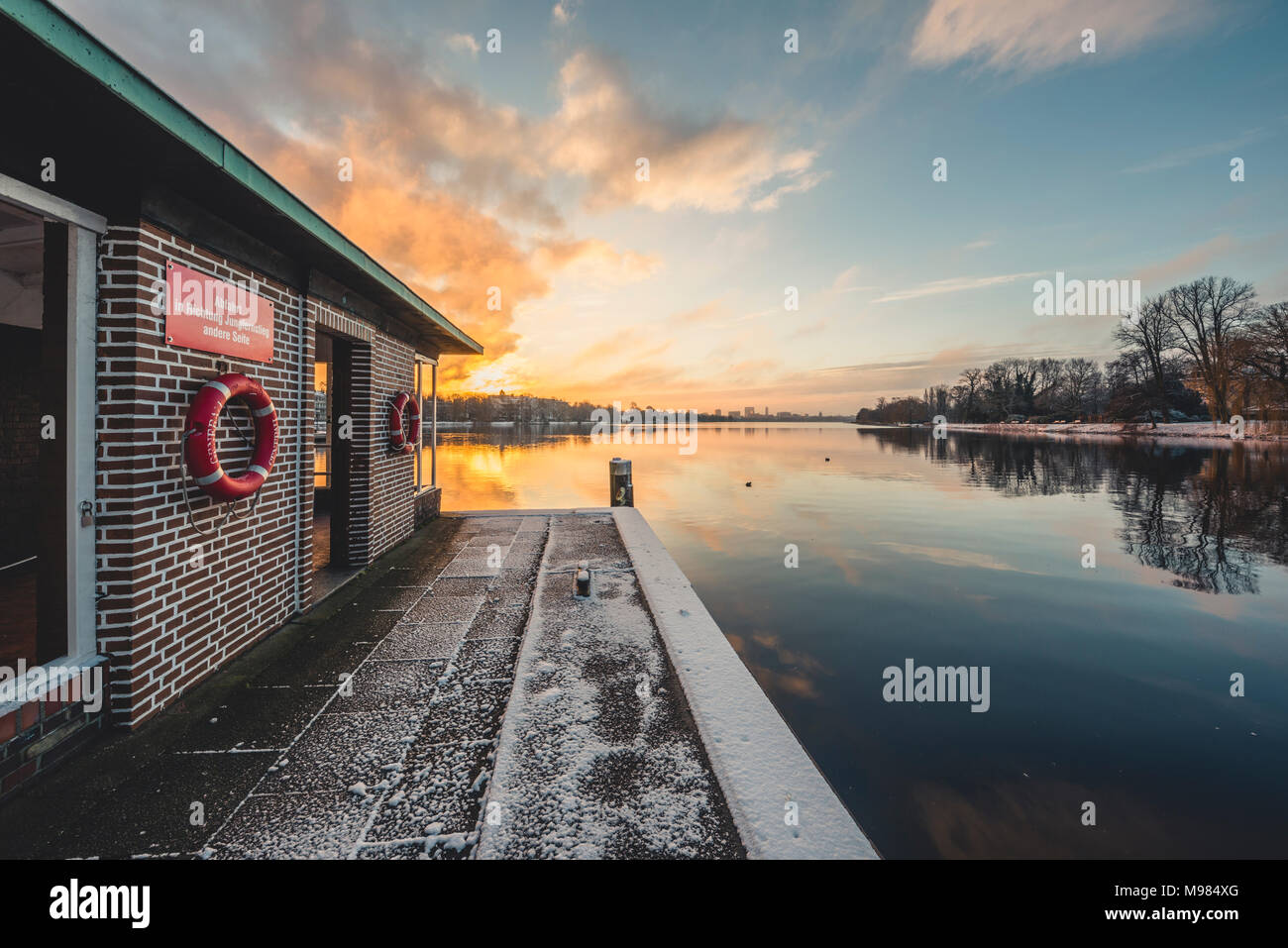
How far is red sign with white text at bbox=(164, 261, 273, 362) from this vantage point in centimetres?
328

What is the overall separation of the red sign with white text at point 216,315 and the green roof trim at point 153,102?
72 cm

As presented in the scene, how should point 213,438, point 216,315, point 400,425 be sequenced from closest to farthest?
1. point 213,438
2. point 216,315
3. point 400,425

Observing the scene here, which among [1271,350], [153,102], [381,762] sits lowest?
[381,762]

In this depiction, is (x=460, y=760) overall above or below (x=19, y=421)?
below

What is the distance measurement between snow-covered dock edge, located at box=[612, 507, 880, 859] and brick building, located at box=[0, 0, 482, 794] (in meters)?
3.41

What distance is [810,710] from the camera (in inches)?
189

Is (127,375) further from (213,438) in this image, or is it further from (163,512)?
(163,512)

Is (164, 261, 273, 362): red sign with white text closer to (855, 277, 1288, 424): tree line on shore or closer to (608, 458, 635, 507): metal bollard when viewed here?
(608, 458, 635, 507): metal bollard

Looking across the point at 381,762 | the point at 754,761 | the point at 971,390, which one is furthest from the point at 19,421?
the point at 971,390

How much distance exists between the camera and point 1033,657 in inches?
223

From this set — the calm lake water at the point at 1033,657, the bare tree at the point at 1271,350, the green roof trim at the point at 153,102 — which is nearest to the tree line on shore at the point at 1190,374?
the bare tree at the point at 1271,350

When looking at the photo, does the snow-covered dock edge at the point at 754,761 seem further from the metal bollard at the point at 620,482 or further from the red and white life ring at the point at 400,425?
the metal bollard at the point at 620,482

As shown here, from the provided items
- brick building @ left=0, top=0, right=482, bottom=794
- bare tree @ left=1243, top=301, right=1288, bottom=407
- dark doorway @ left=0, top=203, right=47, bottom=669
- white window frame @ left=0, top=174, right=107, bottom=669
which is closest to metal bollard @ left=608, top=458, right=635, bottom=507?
brick building @ left=0, top=0, right=482, bottom=794

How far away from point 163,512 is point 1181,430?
68550 millimetres
